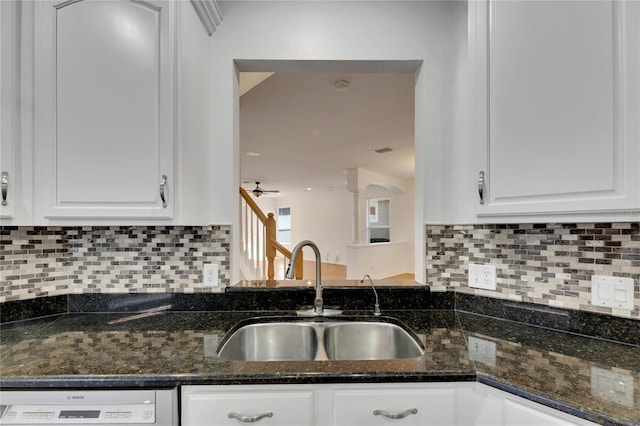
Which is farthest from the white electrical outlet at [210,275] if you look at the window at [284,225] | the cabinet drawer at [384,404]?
the window at [284,225]

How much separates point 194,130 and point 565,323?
5.82 ft

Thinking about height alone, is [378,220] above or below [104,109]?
below

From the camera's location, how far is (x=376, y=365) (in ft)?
3.04

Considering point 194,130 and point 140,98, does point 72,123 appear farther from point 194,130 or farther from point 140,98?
point 194,130

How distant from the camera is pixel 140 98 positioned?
1.16 metres

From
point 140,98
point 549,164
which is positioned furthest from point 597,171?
point 140,98

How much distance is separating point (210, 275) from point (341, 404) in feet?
2.93

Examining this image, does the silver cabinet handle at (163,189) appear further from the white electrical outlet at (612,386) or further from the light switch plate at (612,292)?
the light switch plate at (612,292)

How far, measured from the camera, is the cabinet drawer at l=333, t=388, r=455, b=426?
0.90 meters

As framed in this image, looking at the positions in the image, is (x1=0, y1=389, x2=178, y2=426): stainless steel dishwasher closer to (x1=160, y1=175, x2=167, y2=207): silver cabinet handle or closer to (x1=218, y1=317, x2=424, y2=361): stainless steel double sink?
(x1=218, y1=317, x2=424, y2=361): stainless steel double sink

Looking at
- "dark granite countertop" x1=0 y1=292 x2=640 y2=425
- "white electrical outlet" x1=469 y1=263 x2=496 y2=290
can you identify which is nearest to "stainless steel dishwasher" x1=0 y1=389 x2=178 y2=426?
"dark granite countertop" x1=0 y1=292 x2=640 y2=425

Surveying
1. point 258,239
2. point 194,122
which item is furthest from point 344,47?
point 258,239

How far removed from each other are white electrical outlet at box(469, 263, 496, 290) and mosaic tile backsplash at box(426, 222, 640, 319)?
24mm

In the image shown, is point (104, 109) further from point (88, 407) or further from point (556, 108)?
point (556, 108)
